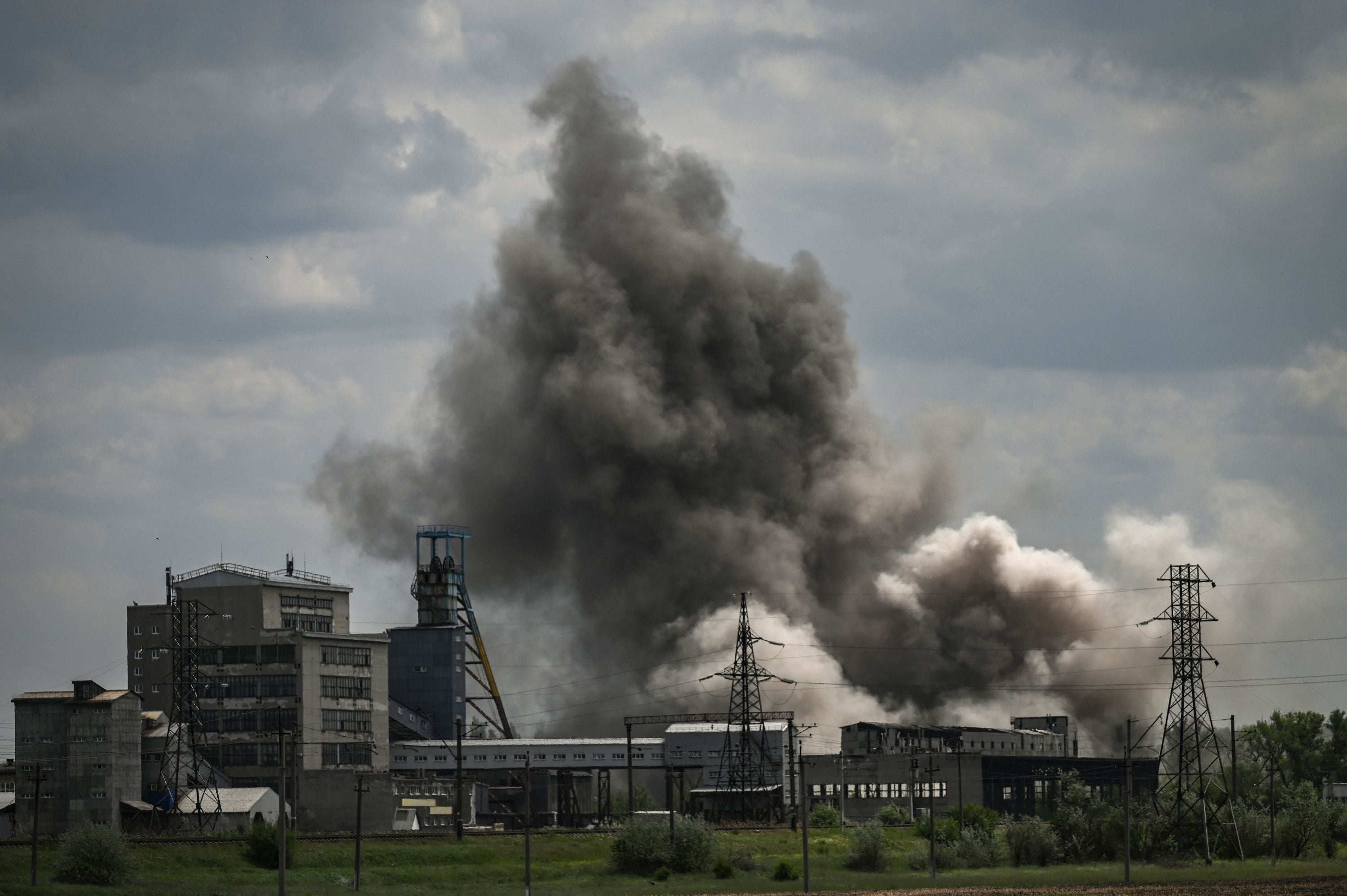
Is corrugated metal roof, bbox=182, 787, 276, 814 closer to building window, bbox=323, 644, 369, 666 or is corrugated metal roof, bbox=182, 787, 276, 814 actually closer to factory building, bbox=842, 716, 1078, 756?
building window, bbox=323, 644, 369, 666

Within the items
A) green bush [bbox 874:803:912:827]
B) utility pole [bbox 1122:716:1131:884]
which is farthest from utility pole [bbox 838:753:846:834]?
utility pole [bbox 1122:716:1131:884]

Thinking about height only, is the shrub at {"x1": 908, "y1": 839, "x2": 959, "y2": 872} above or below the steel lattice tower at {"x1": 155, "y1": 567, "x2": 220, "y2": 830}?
below

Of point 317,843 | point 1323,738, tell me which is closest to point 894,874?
point 317,843

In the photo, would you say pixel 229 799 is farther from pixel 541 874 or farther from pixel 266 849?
pixel 541 874

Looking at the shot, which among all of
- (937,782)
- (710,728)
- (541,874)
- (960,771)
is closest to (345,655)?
(710,728)

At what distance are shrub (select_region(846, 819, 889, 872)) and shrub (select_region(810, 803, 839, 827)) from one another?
22.4 meters

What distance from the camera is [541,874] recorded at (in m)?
72.8

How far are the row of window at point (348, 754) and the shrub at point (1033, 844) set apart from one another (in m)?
44.4

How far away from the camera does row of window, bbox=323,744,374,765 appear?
107m

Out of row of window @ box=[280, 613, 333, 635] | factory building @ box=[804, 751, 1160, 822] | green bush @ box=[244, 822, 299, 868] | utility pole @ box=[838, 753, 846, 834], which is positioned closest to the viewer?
green bush @ box=[244, 822, 299, 868]

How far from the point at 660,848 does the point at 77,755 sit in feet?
121

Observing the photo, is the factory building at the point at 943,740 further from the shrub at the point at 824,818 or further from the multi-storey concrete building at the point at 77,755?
the multi-storey concrete building at the point at 77,755

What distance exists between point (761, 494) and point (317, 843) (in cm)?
6349

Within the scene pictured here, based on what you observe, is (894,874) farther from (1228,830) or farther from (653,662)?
(653,662)
